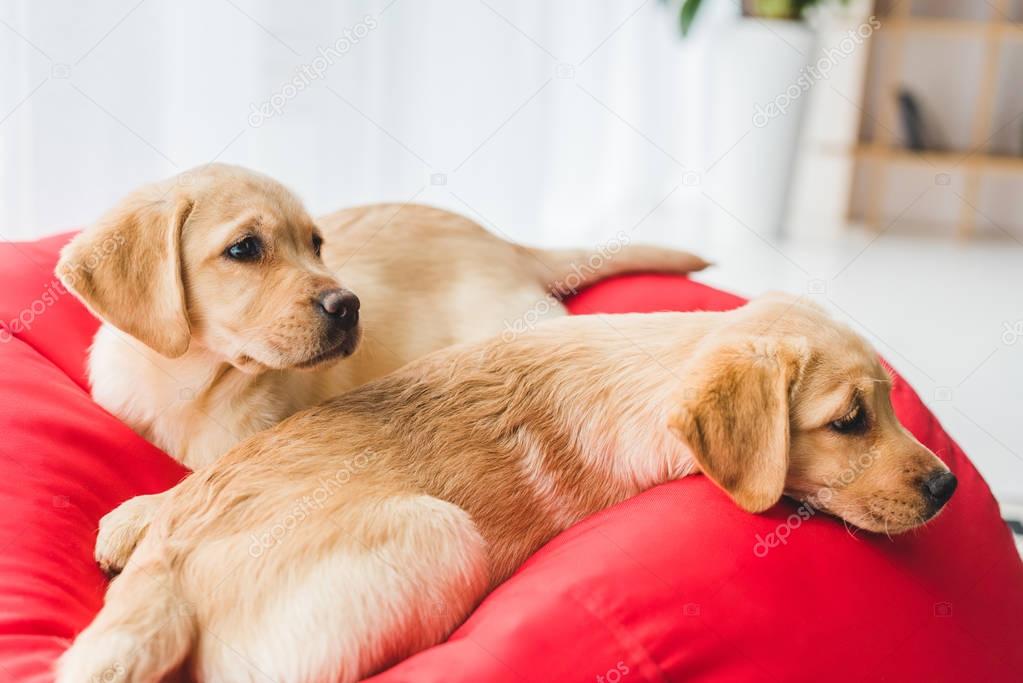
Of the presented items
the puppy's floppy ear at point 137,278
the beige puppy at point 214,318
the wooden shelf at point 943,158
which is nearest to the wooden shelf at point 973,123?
the wooden shelf at point 943,158

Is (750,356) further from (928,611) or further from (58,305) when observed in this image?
(58,305)

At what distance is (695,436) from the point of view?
61.8 inches

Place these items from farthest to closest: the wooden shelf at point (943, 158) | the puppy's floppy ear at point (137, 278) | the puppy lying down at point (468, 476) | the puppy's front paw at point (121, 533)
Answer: the wooden shelf at point (943, 158) < the puppy's floppy ear at point (137, 278) < the puppy's front paw at point (121, 533) < the puppy lying down at point (468, 476)

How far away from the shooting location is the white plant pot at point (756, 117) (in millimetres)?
6496

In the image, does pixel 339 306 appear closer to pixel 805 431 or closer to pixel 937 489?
pixel 805 431

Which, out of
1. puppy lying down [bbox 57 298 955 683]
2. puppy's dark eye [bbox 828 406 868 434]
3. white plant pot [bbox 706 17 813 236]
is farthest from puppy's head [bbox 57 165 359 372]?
white plant pot [bbox 706 17 813 236]

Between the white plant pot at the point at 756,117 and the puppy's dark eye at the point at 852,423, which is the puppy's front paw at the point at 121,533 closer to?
the puppy's dark eye at the point at 852,423

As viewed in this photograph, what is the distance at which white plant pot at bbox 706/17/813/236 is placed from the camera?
6496mm

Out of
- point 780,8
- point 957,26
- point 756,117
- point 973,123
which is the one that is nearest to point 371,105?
point 756,117

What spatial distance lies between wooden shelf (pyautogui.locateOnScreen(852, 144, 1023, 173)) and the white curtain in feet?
4.82

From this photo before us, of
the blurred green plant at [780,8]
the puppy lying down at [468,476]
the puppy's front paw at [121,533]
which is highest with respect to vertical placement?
the puppy lying down at [468,476]

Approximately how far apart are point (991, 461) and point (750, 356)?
2.38 metres

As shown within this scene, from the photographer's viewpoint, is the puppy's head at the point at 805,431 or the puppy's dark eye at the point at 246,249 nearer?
the puppy's head at the point at 805,431

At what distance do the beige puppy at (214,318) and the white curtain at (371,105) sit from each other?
6.91 ft
